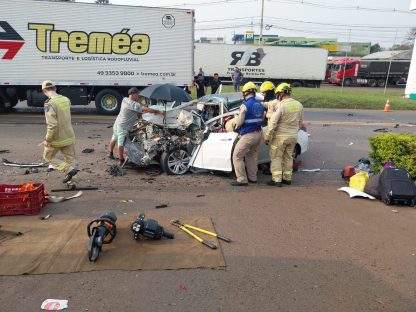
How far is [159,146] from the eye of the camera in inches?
300

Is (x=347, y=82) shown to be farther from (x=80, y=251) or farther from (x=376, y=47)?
(x=376, y=47)

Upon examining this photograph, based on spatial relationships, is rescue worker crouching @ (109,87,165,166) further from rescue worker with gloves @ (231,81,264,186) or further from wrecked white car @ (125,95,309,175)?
rescue worker with gloves @ (231,81,264,186)

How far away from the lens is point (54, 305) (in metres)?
3.48

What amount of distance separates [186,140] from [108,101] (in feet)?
30.2

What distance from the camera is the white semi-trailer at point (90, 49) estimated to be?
47.0 ft

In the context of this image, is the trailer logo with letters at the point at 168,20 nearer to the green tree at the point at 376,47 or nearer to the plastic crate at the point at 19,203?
the plastic crate at the point at 19,203

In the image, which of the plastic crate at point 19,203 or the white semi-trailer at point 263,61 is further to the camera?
the white semi-trailer at point 263,61

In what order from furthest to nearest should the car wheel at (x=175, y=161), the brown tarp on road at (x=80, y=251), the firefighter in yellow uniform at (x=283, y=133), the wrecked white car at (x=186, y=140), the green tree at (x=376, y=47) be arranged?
the green tree at (x=376, y=47)
the car wheel at (x=175, y=161)
the wrecked white car at (x=186, y=140)
the firefighter in yellow uniform at (x=283, y=133)
the brown tarp on road at (x=80, y=251)

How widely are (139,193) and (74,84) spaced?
1003cm

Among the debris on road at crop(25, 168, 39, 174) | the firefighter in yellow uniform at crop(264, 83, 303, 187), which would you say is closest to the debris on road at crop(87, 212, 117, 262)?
the firefighter in yellow uniform at crop(264, 83, 303, 187)

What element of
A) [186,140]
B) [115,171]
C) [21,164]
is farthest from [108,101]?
[186,140]

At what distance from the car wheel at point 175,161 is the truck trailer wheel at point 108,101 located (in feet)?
29.5

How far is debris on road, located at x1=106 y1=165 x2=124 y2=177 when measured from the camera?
7668mm

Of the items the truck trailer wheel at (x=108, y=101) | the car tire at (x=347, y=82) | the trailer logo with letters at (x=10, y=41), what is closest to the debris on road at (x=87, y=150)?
the truck trailer wheel at (x=108, y=101)
